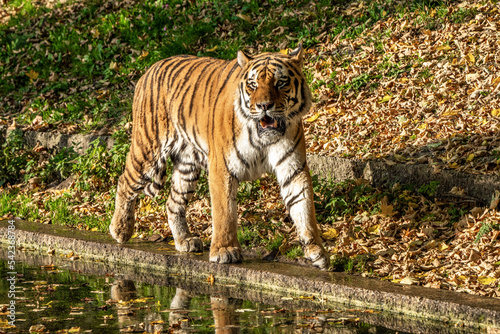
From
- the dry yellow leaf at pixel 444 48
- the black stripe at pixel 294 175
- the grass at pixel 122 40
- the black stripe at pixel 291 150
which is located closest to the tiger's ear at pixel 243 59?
the black stripe at pixel 291 150

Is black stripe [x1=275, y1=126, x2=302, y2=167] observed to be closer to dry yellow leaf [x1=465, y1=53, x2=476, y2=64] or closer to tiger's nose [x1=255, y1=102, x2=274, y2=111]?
tiger's nose [x1=255, y1=102, x2=274, y2=111]

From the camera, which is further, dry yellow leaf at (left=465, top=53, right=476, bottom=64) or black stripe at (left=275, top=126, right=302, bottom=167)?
dry yellow leaf at (left=465, top=53, right=476, bottom=64)

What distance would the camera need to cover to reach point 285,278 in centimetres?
476

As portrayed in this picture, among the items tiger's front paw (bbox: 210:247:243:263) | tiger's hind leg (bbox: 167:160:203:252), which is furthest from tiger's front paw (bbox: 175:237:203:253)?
tiger's front paw (bbox: 210:247:243:263)

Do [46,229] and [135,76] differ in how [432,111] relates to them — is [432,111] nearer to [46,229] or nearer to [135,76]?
[46,229]

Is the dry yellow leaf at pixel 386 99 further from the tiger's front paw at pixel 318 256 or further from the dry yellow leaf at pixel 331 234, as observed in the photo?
the tiger's front paw at pixel 318 256

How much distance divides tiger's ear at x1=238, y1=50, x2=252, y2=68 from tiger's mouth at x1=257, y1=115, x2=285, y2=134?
480 millimetres

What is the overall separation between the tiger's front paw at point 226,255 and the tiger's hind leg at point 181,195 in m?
0.69

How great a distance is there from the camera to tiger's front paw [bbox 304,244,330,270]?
499cm

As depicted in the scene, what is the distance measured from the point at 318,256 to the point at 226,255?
0.68 meters

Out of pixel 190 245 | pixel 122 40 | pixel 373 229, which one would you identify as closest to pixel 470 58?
pixel 373 229

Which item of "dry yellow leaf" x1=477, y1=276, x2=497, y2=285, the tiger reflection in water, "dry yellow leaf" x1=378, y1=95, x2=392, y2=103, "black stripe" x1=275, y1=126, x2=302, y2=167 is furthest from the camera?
"dry yellow leaf" x1=378, y1=95, x2=392, y2=103

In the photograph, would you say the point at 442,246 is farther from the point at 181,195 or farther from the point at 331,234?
the point at 181,195

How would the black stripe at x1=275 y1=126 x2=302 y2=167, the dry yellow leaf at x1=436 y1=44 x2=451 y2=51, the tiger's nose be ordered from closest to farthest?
the tiger's nose
the black stripe at x1=275 y1=126 x2=302 y2=167
the dry yellow leaf at x1=436 y1=44 x2=451 y2=51
